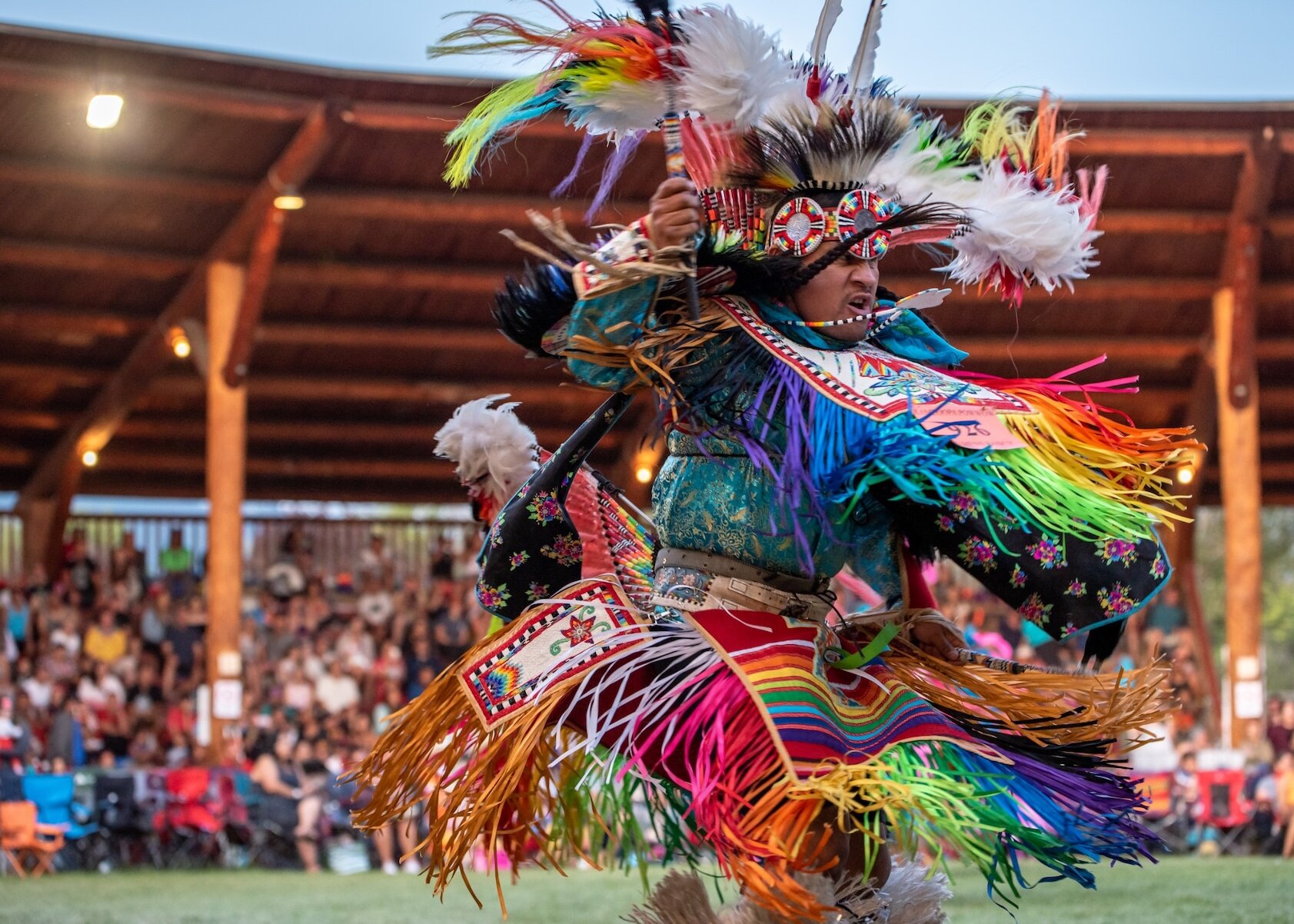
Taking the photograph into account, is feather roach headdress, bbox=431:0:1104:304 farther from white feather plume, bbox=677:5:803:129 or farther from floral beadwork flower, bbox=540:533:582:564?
floral beadwork flower, bbox=540:533:582:564

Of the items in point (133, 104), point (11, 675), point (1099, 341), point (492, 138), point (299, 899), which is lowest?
point (299, 899)

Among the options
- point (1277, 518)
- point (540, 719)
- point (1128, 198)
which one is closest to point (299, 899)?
point (540, 719)

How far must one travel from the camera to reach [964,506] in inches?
117

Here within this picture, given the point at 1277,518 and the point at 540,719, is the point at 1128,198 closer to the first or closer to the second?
the point at 540,719

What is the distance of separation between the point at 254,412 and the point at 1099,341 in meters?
8.10

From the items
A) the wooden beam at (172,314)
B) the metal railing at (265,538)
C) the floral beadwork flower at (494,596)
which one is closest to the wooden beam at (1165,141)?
the wooden beam at (172,314)

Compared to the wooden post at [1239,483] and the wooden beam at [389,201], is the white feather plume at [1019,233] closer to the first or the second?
the wooden beam at [389,201]

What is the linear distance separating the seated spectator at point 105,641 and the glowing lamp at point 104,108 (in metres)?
5.17

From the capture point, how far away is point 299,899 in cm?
759

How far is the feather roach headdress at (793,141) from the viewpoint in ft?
10.1

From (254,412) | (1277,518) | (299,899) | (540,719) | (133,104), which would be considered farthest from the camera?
(1277,518)

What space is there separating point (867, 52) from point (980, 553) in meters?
1.09

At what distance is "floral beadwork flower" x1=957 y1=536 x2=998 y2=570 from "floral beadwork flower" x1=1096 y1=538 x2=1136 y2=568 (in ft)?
0.58

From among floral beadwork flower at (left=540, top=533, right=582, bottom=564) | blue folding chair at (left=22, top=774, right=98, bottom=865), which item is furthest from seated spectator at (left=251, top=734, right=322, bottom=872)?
floral beadwork flower at (left=540, top=533, right=582, bottom=564)
